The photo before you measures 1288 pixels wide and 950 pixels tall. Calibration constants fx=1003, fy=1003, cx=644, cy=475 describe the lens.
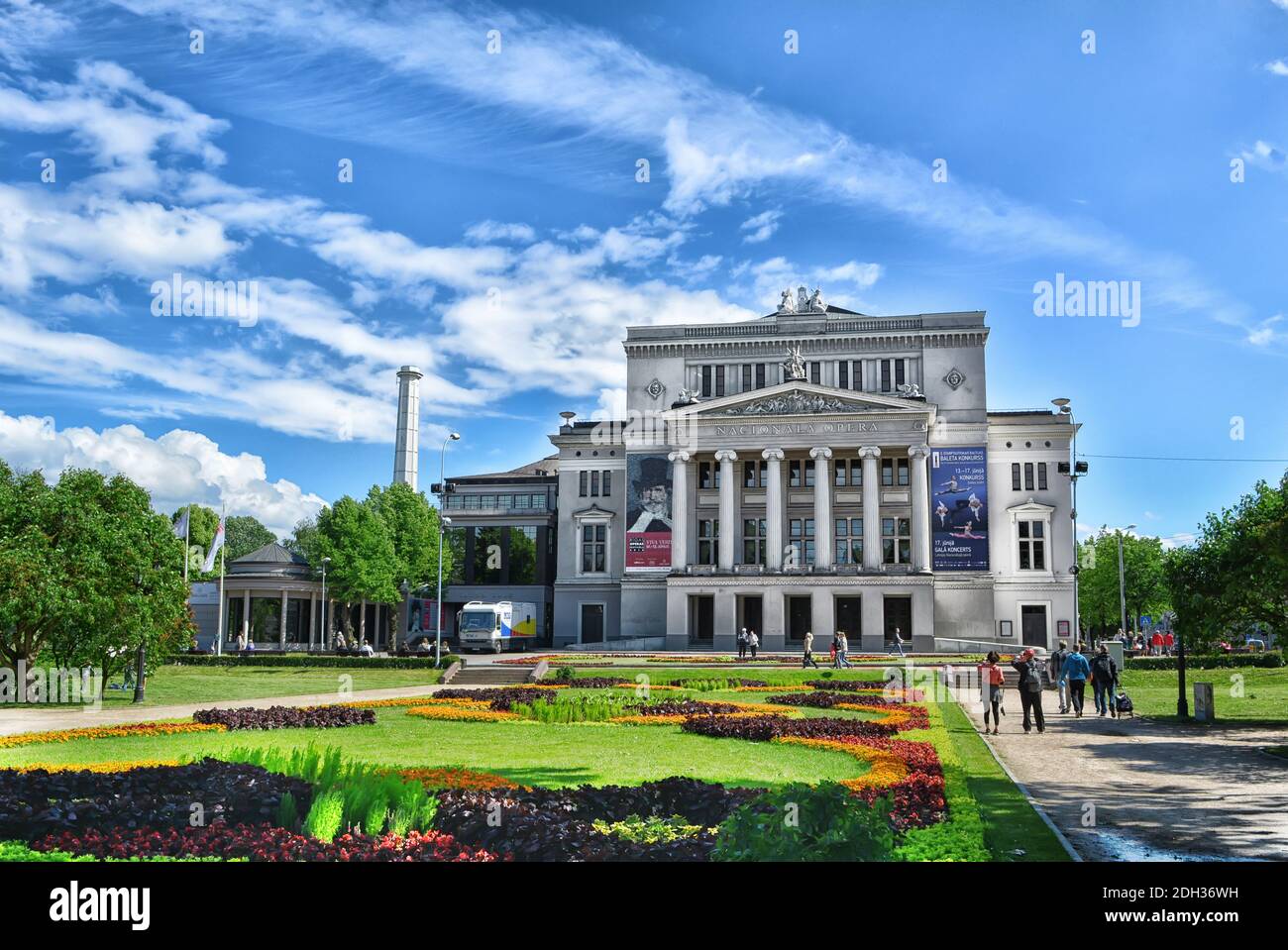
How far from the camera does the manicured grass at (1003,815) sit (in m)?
10.3

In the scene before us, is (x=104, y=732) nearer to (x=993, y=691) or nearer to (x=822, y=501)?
(x=993, y=691)

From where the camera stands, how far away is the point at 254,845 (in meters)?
9.47

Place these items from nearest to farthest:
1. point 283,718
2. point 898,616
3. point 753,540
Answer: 1. point 283,718
2. point 898,616
3. point 753,540

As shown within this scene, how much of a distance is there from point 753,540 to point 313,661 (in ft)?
101

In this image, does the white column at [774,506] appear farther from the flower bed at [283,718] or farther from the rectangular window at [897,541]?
the flower bed at [283,718]

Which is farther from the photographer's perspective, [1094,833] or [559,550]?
[559,550]

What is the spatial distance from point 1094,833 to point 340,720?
17.6 m

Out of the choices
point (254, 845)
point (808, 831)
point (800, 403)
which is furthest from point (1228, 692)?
point (254, 845)

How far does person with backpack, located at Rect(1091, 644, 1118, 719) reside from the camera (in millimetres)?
27172

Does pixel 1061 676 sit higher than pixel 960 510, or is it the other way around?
pixel 960 510

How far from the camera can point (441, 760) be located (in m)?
16.8

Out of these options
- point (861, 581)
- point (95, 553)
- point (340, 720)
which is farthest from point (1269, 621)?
point (861, 581)
